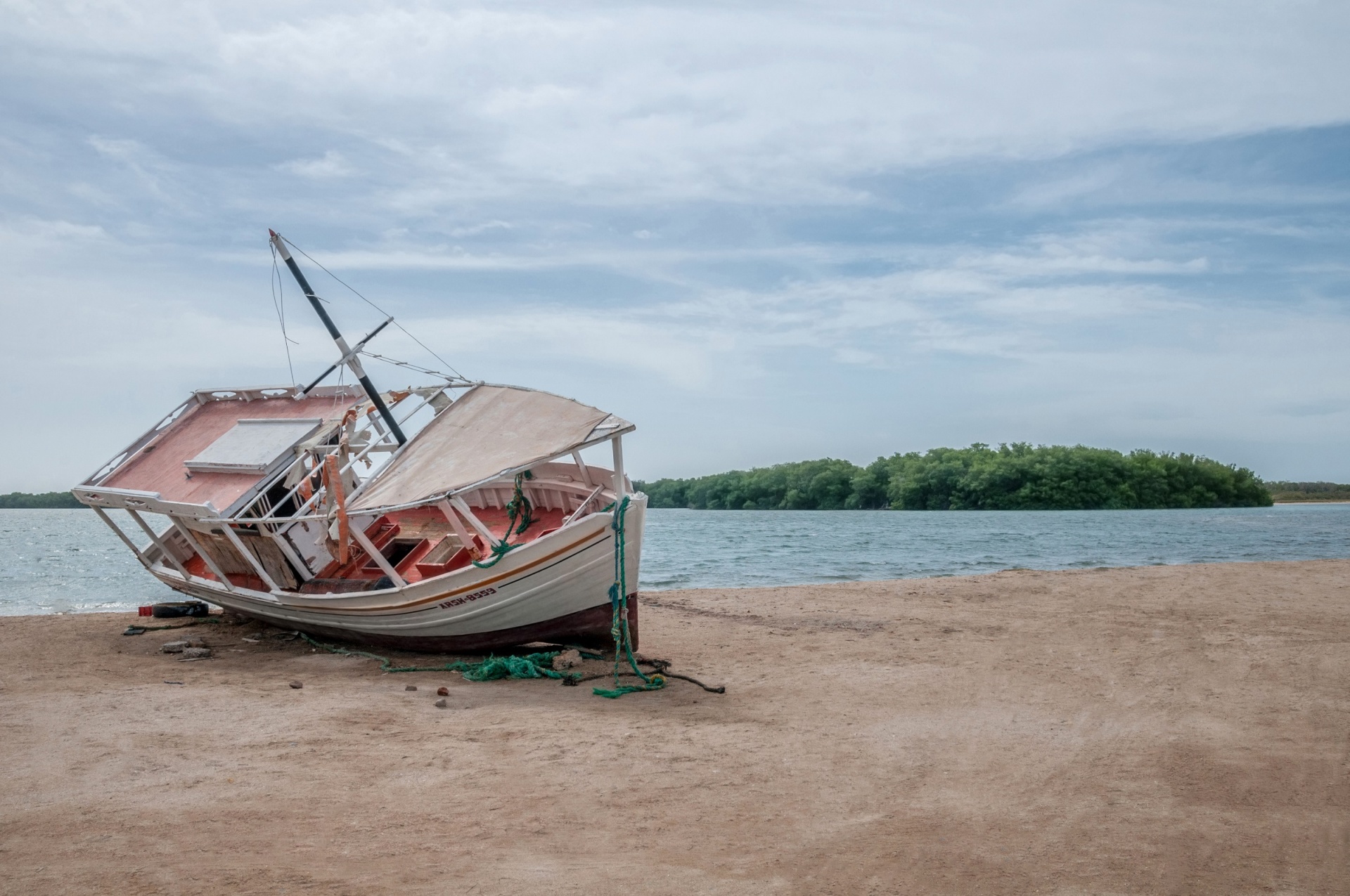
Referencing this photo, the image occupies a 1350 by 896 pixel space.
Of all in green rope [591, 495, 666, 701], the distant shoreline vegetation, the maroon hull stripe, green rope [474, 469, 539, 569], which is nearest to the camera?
green rope [591, 495, 666, 701]

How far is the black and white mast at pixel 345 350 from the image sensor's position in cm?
1355

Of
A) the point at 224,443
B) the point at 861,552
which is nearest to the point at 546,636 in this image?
the point at 224,443

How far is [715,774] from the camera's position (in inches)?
253

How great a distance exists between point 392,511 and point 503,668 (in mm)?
2197

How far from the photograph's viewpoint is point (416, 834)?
532cm

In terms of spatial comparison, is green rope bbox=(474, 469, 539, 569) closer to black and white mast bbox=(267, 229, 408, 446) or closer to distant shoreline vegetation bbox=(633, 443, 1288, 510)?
black and white mast bbox=(267, 229, 408, 446)

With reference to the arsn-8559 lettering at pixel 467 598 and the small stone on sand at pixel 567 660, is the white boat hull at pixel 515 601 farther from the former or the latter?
the small stone on sand at pixel 567 660

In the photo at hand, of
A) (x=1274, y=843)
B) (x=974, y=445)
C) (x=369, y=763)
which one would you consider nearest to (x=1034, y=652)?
(x=1274, y=843)

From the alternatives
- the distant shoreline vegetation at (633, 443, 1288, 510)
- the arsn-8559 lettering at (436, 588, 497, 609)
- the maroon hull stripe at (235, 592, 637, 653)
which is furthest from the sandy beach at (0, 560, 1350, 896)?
the distant shoreline vegetation at (633, 443, 1288, 510)

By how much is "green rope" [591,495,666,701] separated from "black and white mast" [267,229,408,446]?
14.2 ft

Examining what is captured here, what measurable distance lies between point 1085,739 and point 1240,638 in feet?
19.2

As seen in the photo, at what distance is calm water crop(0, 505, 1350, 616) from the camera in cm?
2489

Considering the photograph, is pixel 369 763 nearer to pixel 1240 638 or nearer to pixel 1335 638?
pixel 1240 638

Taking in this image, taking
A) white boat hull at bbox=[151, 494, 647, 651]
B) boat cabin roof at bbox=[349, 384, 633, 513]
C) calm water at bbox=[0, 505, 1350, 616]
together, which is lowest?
calm water at bbox=[0, 505, 1350, 616]
